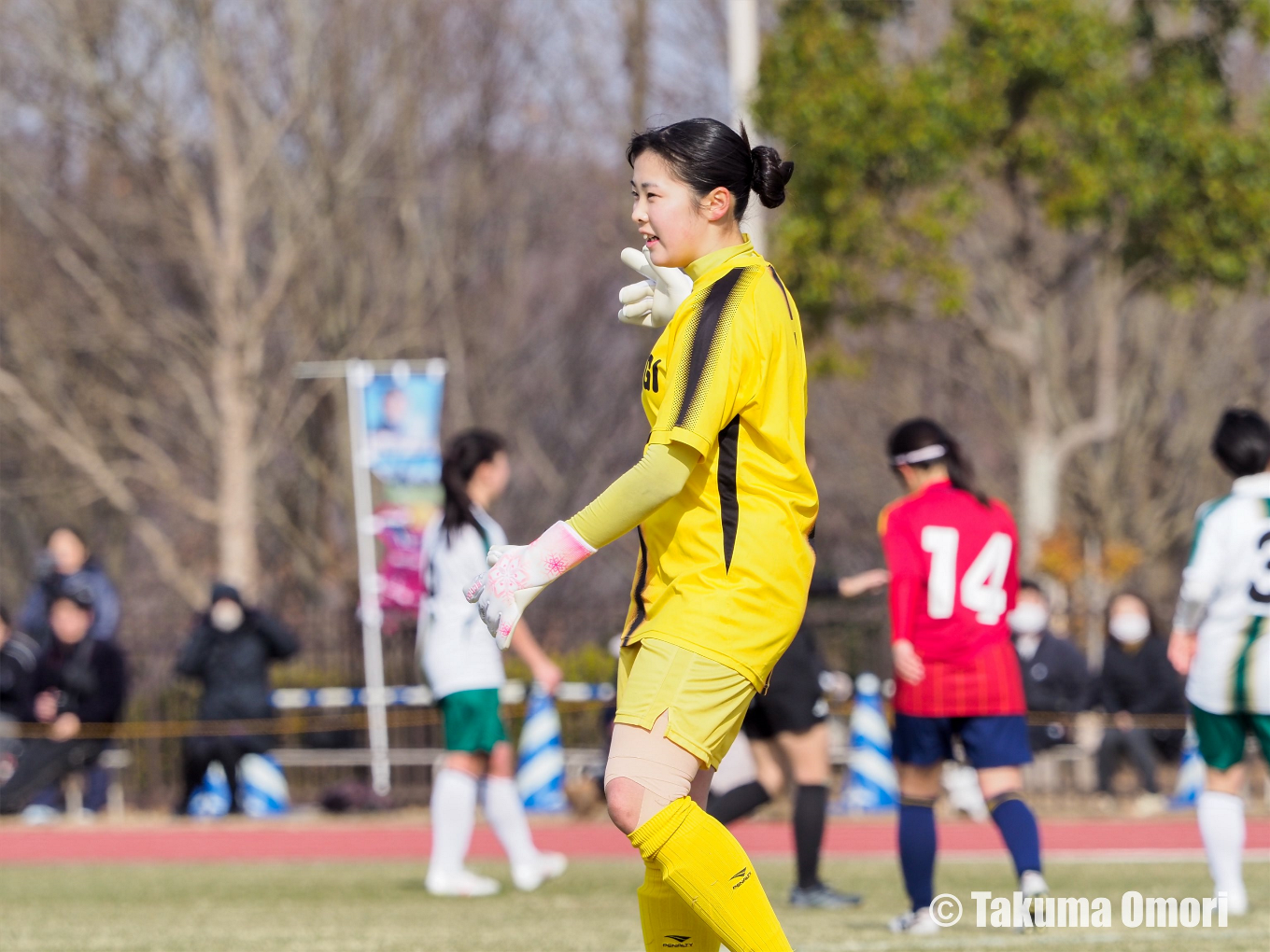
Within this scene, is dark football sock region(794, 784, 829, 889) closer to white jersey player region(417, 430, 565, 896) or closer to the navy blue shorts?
the navy blue shorts

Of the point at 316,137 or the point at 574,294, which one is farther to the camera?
the point at 574,294

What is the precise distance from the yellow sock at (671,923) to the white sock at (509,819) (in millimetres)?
4824

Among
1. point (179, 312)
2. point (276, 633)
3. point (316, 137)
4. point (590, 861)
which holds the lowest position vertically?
point (590, 861)

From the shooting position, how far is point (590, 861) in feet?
36.5

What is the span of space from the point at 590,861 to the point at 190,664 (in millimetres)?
4978

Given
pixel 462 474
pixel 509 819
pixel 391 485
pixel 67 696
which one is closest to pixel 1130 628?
pixel 391 485

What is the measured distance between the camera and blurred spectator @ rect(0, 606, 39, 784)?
1527 centimetres

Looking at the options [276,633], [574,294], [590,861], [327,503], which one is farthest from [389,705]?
[574,294]

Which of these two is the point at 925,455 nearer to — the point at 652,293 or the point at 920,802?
the point at 920,802

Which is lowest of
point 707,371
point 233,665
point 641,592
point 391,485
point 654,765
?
point 233,665

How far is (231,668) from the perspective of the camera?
593 inches

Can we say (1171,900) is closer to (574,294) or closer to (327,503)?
(327,503)

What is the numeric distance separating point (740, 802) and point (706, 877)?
432cm

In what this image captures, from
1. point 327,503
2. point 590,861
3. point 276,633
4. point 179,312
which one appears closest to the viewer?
point 590,861
